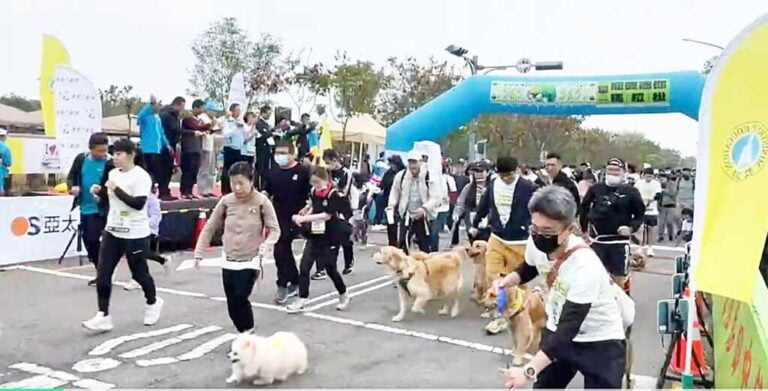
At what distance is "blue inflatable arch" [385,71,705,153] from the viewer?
13.2 meters

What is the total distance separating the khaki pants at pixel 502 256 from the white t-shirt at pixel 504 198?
0.26m

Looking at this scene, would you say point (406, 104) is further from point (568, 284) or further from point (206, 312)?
point (568, 284)

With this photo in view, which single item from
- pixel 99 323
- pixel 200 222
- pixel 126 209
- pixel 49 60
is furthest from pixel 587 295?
pixel 49 60

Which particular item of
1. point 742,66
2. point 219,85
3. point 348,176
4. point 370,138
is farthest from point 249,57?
point 742,66

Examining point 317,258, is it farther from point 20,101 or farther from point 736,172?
point 20,101

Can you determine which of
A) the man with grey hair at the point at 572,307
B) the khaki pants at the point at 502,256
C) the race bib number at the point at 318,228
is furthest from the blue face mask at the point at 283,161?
the man with grey hair at the point at 572,307

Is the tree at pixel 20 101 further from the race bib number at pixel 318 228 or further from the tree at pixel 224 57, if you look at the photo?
the race bib number at pixel 318 228

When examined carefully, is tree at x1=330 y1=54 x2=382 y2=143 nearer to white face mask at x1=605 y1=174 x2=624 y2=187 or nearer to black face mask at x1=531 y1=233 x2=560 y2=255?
white face mask at x1=605 y1=174 x2=624 y2=187

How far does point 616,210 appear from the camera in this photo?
7.27 metres

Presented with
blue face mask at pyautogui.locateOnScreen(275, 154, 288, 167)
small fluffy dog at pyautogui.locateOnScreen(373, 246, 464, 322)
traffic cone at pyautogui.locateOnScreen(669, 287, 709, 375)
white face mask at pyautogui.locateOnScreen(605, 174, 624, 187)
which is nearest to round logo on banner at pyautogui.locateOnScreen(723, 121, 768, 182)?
traffic cone at pyautogui.locateOnScreen(669, 287, 709, 375)

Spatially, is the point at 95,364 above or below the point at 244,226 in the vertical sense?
below

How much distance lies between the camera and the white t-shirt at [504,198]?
7.61 metres

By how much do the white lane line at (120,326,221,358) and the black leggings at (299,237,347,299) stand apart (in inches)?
41.4

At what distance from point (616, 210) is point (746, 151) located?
358 cm
